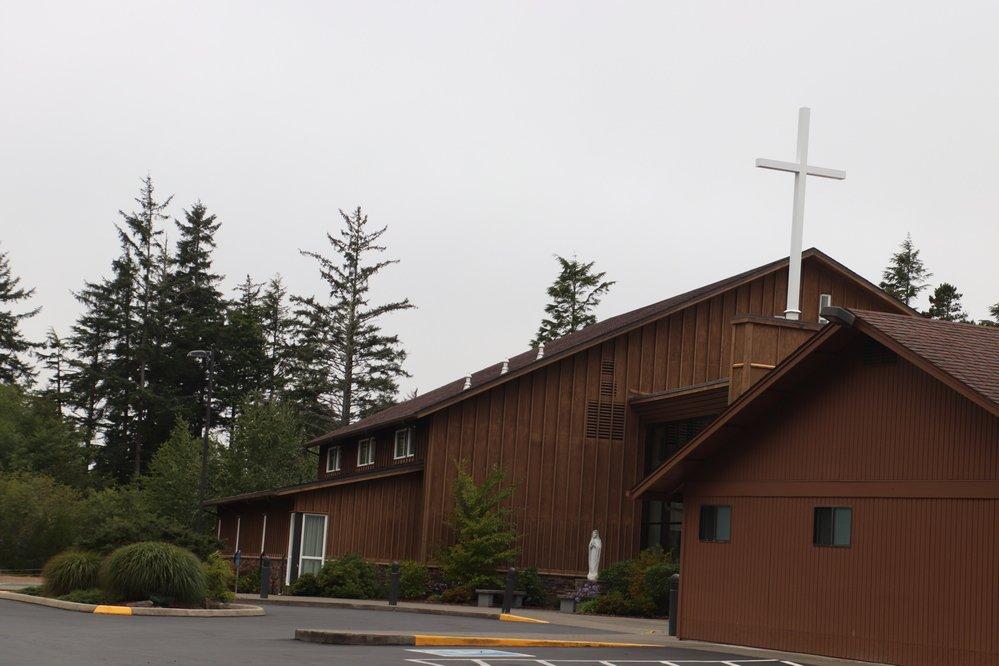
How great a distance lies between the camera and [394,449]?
131 ft

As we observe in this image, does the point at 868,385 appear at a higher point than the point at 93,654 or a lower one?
higher

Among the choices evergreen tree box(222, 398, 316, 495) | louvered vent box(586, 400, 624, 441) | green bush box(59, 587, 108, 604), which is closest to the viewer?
green bush box(59, 587, 108, 604)

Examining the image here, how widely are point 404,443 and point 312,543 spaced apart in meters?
4.02

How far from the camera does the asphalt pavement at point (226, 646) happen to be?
16062 millimetres

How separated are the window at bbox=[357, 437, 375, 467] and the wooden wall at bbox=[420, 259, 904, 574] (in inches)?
247

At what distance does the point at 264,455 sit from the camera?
57.2 meters

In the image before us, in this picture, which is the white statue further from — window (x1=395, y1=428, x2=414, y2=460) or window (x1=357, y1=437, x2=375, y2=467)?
window (x1=357, y1=437, x2=375, y2=467)

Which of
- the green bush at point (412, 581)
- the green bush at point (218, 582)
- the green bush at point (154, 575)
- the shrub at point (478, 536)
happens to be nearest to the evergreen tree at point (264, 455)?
the green bush at point (412, 581)

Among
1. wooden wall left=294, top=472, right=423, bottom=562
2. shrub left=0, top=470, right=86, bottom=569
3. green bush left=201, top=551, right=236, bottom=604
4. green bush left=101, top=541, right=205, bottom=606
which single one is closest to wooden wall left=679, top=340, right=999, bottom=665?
green bush left=101, top=541, right=205, bottom=606

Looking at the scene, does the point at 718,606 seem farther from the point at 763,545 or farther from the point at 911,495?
the point at 911,495

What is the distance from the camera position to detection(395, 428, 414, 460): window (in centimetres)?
3873

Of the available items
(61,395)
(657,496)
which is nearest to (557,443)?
(657,496)

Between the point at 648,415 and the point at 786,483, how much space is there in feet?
54.4

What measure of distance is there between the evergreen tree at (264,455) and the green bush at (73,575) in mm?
29305
